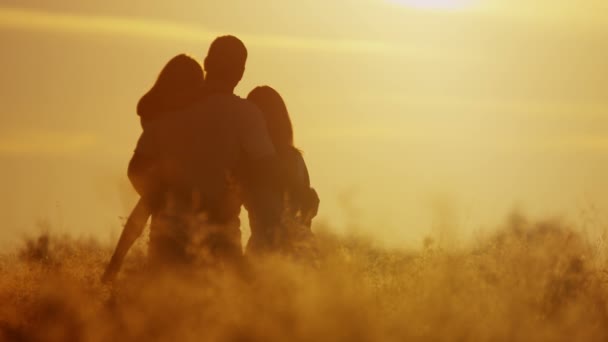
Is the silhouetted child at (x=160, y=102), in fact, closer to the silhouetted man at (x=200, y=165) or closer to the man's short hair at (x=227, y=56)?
the silhouetted man at (x=200, y=165)

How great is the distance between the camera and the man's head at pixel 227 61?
8.70m

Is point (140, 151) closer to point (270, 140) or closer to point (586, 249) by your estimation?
point (270, 140)

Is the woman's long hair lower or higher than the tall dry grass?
higher

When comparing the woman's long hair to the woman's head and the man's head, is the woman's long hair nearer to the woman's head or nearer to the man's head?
the man's head

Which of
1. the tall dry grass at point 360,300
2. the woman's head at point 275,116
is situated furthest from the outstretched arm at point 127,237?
the woman's head at point 275,116

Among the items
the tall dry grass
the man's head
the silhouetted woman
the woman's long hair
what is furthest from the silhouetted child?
the silhouetted woman

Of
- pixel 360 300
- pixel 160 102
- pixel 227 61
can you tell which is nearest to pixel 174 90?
pixel 160 102

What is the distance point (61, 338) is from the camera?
7.96 m

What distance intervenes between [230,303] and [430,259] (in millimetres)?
1354

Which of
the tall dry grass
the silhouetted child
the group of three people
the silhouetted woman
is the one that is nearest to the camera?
the tall dry grass

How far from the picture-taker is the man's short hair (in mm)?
8703

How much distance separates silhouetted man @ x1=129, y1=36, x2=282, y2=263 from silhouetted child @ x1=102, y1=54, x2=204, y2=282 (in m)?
0.01

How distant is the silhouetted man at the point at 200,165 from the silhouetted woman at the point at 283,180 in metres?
0.41

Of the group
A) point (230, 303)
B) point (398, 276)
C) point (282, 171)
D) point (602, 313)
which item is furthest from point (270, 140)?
point (602, 313)
